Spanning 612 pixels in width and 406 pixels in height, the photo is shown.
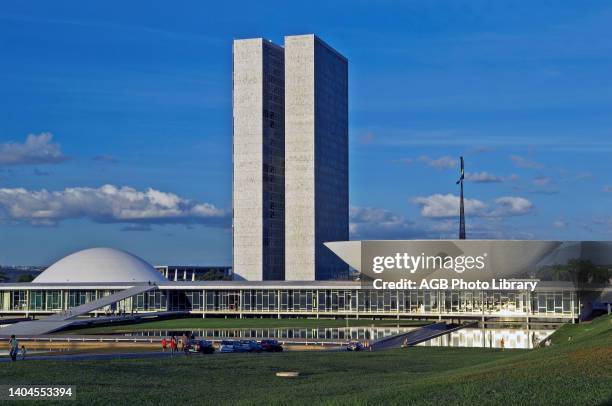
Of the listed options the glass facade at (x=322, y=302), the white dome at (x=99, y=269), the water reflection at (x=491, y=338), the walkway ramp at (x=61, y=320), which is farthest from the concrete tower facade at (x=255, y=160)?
the water reflection at (x=491, y=338)

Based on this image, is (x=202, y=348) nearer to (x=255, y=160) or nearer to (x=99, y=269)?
(x=99, y=269)

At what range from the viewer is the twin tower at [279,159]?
144375mm

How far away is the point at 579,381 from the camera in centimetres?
2884

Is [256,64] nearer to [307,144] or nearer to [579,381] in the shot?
[307,144]

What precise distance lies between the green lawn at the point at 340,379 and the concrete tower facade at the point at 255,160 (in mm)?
90863

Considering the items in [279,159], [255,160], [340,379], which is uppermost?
[279,159]

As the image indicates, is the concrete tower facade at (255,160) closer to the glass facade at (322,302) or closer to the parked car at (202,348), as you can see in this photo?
the glass facade at (322,302)

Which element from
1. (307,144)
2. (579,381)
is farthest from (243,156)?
(579,381)

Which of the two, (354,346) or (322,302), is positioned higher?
(322,302)

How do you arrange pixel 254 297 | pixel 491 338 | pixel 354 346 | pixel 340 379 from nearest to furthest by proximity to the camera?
pixel 340 379, pixel 354 346, pixel 491 338, pixel 254 297

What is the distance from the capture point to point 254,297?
382 ft

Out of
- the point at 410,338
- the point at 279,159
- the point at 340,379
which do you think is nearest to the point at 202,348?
the point at 410,338

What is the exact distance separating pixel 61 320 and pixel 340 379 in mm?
65242

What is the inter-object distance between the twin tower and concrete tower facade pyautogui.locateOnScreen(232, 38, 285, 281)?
161mm
